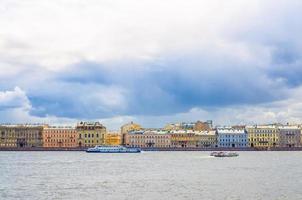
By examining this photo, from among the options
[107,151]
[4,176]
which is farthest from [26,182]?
[107,151]

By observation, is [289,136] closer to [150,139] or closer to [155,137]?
[155,137]

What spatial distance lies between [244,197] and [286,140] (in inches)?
4152

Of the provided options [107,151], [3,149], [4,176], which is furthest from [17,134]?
[4,176]

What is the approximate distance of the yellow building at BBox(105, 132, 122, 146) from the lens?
439ft

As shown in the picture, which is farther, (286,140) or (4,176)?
(286,140)

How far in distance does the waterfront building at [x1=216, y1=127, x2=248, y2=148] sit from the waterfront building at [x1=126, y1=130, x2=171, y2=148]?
9467mm

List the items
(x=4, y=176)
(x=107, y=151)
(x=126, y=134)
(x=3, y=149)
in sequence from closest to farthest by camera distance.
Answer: (x=4, y=176) < (x=107, y=151) < (x=3, y=149) < (x=126, y=134)

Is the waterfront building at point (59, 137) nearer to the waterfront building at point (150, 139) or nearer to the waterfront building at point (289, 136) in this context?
the waterfront building at point (150, 139)

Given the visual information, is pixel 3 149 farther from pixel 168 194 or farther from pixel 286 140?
pixel 168 194

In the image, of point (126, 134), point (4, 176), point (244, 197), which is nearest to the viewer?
point (244, 197)

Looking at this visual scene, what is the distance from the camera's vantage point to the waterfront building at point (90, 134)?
12600 cm

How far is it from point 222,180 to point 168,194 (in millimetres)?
8435

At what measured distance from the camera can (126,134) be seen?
440 feet

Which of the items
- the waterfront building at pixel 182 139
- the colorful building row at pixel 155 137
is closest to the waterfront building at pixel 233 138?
the colorful building row at pixel 155 137
